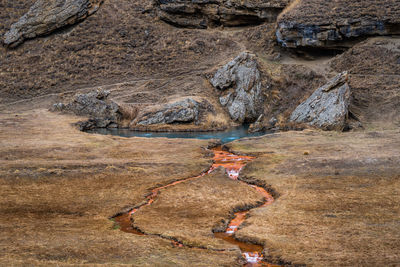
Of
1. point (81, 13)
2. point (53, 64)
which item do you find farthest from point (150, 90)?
point (81, 13)

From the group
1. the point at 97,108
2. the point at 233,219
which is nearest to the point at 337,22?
the point at 97,108

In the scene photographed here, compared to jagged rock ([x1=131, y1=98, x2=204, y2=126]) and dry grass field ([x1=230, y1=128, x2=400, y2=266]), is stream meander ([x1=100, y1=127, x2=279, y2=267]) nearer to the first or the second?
dry grass field ([x1=230, y1=128, x2=400, y2=266])

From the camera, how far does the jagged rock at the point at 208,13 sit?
291ft

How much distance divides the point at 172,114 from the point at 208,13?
32.3m

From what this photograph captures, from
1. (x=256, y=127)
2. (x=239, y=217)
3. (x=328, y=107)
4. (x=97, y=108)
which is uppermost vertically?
(x=328, y=107)

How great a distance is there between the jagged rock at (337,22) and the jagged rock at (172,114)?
22504mm

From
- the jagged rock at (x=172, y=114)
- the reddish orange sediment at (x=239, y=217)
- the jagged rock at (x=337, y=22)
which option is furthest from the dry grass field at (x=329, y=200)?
the jagged rock at (x=337, y=22)

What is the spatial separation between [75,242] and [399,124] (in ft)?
154

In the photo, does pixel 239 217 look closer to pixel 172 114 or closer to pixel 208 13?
pixel 172 114

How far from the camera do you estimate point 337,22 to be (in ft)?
243

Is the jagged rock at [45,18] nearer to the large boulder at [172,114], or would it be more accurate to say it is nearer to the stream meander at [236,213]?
the large boulder at [172,114]

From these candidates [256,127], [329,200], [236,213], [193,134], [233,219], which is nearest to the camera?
[233,219]

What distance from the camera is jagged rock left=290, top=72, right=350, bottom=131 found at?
58.6m

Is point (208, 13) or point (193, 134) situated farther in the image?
point (208, 13)
